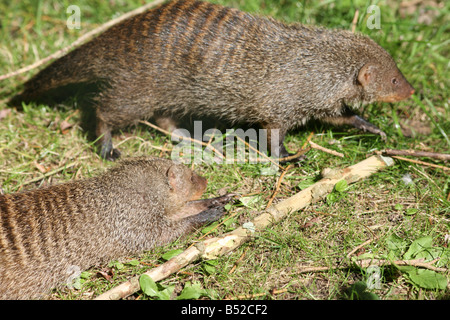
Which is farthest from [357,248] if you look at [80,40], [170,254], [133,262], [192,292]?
[80,40]

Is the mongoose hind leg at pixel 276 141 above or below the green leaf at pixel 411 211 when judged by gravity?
above

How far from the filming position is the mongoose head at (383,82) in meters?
3.70

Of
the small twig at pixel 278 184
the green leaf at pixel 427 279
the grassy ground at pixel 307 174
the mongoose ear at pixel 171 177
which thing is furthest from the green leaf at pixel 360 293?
the mongoose ear at pixel 171 177

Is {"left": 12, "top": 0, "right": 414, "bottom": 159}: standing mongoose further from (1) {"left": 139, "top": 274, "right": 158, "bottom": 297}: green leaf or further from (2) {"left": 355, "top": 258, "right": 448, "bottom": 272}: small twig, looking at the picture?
(1) {"left": 139, "top": 274, "right": 158, "bottom": 297}: green leaf

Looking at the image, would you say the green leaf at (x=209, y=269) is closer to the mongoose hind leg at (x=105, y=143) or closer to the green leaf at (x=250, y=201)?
the green leaf at (x=250, y=201)

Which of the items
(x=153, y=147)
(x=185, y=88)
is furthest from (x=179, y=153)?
(x=185, y=88)

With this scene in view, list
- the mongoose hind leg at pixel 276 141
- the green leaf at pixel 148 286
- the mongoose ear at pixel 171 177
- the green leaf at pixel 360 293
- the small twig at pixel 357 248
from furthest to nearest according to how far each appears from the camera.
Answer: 1. the mongoose hind leg at pixel 276 141
2. the mongoose ear at pixel 171 177
3. the small twig at pixel 357 248
4. the green leaf at pixel 148 286
5. the green leaf at pixel 360 293

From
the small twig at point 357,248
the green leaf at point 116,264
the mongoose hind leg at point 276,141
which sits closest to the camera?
the small twig at point 357,248

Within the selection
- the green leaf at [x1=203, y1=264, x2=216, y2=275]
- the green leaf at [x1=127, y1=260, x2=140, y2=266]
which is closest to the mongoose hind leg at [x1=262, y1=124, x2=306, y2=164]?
the green leaf at [x1=203, y1=264, x2=216, y2=275]

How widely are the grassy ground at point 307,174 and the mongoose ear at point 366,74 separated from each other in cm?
51

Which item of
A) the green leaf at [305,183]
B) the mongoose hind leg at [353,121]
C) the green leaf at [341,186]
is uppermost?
the mongoose hind leg at [353,121]

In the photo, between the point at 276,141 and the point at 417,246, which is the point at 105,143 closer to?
the point at 276,141

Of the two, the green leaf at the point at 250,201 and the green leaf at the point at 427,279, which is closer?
the green leaf at the point at 427,279

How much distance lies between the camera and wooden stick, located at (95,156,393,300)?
2904mm
